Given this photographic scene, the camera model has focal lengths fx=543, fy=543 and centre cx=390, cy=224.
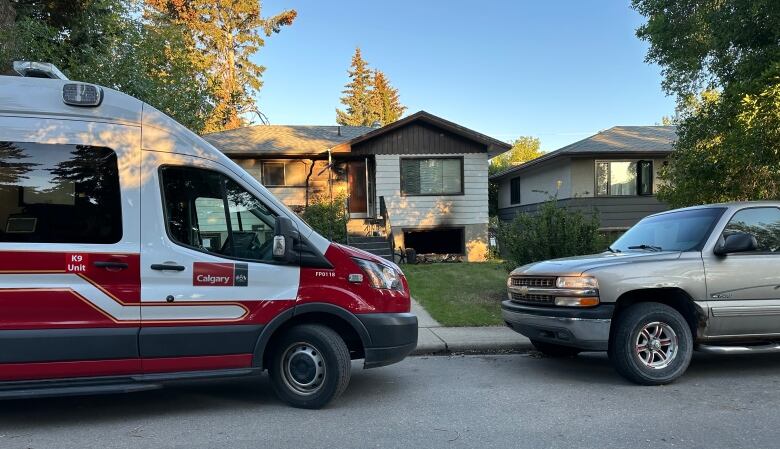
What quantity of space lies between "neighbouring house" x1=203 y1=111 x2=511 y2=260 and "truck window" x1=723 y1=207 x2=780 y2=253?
1240 centimetres

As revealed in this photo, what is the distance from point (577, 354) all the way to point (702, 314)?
5.99 feet

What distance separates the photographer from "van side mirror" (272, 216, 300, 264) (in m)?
4.71

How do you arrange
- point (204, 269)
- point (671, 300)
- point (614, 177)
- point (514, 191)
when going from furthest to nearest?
point (514, 191) < point (614, 177) < point (671, 300) < point (204, 269)

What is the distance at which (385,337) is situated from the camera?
16.2 feet

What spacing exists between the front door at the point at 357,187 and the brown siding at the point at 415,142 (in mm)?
1011

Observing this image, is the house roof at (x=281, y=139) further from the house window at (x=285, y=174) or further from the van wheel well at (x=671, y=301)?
the van wheel well at (x=671, y=301)

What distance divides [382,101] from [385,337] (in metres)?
56.9

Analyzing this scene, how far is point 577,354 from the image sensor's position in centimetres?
704

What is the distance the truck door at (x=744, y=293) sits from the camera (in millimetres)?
5582

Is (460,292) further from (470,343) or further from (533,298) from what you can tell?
(533,298)

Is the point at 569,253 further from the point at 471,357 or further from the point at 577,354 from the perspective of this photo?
the point at 471,357

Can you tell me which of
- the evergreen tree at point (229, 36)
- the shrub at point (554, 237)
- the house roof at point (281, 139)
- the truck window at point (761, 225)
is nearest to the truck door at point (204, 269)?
the truck window at point (761, 225)

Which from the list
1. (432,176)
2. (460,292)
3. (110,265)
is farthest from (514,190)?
(110,265)

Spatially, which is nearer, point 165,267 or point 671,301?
point 165,267
